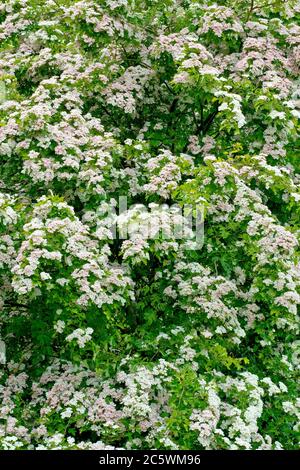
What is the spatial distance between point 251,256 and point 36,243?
288 cm

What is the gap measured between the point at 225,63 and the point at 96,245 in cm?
331

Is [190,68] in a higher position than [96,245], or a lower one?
higher

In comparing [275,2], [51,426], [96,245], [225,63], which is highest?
[275,2]

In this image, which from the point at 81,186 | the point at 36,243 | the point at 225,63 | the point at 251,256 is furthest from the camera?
the point at 225,63

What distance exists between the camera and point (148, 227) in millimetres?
7699

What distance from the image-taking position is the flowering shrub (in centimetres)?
759

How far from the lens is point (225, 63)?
9.68m

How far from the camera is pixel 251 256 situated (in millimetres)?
8938

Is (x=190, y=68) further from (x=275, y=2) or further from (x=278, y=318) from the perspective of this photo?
(x=278, y=318)

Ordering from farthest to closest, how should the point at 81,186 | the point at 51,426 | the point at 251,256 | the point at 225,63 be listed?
the point at 225,63 < the point at 251,256 < the point at 81,186 < the point at 51,426

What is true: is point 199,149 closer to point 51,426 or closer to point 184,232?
point 184,232

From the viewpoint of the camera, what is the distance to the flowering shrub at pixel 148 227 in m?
7.59

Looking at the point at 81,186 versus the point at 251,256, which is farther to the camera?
the point at 251,256

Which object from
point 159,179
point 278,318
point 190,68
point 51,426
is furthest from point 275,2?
point 51,426
